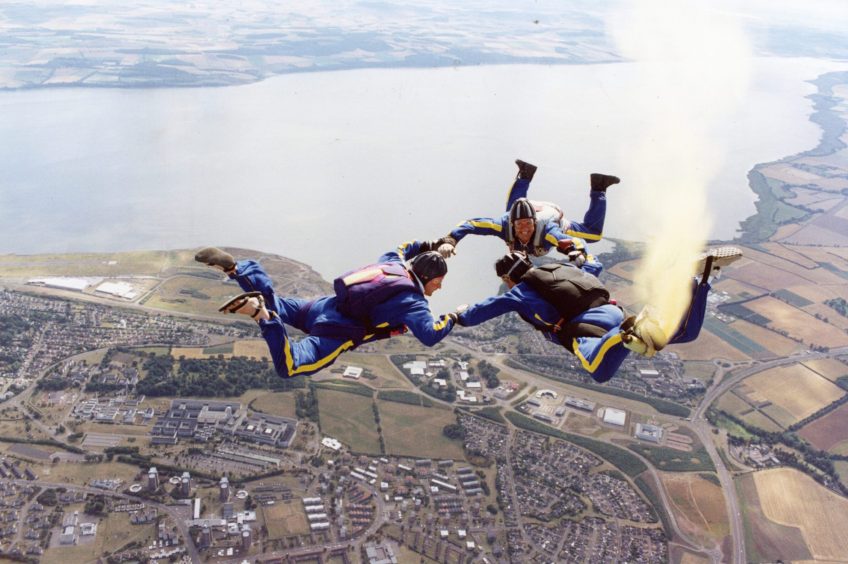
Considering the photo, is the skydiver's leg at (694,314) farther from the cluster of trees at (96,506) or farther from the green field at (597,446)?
the cluster of trees at (96,506)

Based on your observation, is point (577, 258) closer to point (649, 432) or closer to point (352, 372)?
point (649, 432)

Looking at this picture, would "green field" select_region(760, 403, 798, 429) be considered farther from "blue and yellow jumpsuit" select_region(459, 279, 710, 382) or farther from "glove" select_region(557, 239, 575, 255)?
"blue and yellow jumpsuit" select_region(459, 279, 710, 382)

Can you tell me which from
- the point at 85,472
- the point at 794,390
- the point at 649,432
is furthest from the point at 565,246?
the point at 794,390

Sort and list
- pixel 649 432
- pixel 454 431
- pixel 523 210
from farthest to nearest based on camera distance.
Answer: pixel 649 432 < pixel 454 431 < pixel 523 210

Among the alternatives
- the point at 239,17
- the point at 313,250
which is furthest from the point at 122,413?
the point at 239,17

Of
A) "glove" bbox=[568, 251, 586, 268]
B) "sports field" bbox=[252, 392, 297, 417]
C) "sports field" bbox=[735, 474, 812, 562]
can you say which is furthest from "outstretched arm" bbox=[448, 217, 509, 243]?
"sports field" bbox=[252, 392, 297, 417]

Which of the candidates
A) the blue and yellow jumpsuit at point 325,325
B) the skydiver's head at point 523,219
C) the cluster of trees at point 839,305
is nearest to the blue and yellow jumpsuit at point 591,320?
the blue and yellow jumpsuit at point 325,325
